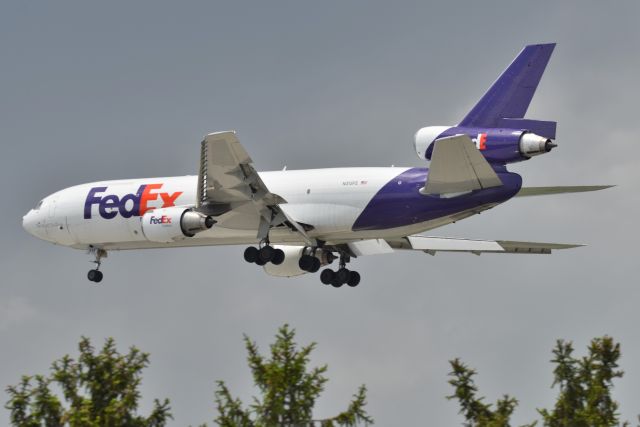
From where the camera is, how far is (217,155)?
4981cm

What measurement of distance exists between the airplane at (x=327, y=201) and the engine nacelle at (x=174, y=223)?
5 cm

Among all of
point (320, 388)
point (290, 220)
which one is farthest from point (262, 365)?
point (290, 220)

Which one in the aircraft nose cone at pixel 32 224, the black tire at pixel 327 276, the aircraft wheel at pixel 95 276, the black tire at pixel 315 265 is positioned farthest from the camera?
the aircraft nose cone at pixel 32 224

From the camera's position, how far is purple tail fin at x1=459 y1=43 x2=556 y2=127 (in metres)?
49.4

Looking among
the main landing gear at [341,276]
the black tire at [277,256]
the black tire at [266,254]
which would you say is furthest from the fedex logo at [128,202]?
the main landing gear at [341,276]

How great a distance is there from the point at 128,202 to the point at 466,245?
564 inches

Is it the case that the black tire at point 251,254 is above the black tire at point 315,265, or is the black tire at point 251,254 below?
below

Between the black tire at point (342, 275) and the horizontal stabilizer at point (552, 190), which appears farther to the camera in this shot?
the black tire at point (342, 275)

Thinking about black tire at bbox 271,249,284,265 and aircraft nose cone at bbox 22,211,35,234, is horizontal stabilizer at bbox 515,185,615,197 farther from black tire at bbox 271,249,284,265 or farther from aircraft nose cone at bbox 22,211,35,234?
aircraft nose cone at bbox 22,211,35,234

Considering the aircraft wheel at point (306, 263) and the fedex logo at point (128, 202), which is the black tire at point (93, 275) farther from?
the aircraft wheel at point (306, 263)

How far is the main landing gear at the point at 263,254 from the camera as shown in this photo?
2098 inches

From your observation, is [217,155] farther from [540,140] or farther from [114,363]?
[114,363]

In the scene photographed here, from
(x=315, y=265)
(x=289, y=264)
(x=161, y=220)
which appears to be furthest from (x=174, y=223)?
(x=289, y=264)

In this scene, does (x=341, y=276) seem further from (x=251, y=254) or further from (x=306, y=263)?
(x=251, y=254)
